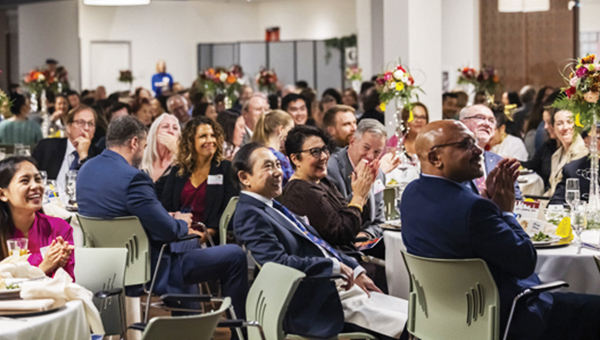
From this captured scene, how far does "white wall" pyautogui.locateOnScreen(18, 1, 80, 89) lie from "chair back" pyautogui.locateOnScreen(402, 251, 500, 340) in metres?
16.6

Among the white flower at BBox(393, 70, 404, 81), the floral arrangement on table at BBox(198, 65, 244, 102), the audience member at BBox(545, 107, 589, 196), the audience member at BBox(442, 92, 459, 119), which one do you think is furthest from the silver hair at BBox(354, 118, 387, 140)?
the floral arrangement on table at BBox(198, 65, 244, 102)

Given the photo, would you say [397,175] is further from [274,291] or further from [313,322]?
→ [274,291]

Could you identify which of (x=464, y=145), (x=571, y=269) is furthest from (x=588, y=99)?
(x=464, y=145)

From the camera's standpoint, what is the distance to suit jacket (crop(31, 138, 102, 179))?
6938 millimetres

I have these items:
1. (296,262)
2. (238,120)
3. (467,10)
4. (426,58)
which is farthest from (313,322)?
(467,10)

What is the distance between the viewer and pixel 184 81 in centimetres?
1988

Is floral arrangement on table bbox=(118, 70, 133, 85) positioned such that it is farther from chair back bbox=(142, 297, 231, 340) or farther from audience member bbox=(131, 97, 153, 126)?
chair back bbox=(142, 297, 231, 340)

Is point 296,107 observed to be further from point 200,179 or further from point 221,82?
point 221,82

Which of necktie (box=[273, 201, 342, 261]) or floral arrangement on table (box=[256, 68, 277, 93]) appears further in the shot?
floral arrangement on table (box=[256, 68, 277, 93])

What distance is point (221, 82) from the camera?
11.8 m

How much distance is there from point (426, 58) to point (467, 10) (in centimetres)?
694

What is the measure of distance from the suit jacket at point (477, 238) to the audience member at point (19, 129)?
23.7ft

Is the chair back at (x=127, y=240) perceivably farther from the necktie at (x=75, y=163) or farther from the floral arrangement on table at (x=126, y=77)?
the floral arrangement on table at (x=126, y=77)

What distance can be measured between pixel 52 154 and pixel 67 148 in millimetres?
140
